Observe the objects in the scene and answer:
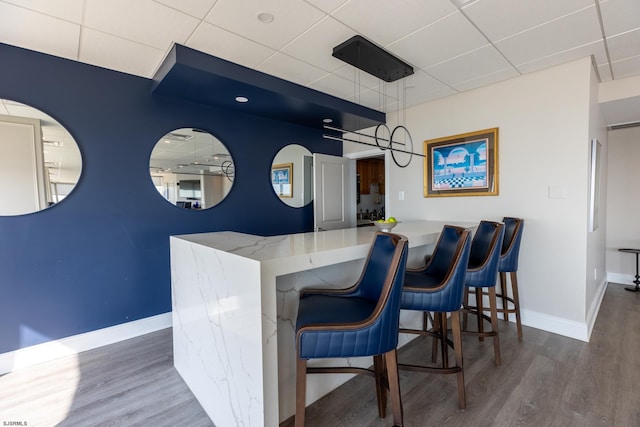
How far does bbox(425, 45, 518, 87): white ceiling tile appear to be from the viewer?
2551mm

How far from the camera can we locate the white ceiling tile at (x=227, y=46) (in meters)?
2.17

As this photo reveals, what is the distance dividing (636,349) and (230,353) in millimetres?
3281

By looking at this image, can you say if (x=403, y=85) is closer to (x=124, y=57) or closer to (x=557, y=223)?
(x=557, y=223)

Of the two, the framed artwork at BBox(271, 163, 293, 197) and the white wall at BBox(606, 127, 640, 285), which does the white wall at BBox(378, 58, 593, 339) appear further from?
the white wall at BBox(606, 127, 640, 285)

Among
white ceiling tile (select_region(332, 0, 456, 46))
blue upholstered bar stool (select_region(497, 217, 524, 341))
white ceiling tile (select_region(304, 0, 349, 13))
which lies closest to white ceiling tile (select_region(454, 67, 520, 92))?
white ceiling tile (select_region(332, 0, 456, 46))

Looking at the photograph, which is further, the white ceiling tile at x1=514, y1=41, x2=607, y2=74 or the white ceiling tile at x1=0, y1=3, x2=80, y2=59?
the white ceiling tile at x1=514, y1=41, x2=607, y2=74

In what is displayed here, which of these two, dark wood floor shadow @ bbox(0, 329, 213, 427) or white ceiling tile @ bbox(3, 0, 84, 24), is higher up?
white ceiling tile @ bbox(3, 0, 84, 24)

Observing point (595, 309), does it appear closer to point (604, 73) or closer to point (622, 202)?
point (622, 202)

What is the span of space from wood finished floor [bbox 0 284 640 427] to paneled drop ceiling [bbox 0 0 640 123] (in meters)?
2.51

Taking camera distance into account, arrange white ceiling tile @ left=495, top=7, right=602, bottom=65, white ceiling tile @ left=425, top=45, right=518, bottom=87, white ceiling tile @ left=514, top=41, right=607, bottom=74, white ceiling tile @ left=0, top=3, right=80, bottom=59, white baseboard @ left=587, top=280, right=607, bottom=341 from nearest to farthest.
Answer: white ceiling tile @ left=0, top=3, right=80, bottom=59 < white ceiling tile @ left=495, top=7, right=602, bottom=65 < white ceiling tile @ left=514, top=41, right=607, bottom=74 < white ceiling tile @ left=425, top=45, right=518, bottom=87 < white baseboard @ left=587, top=280, right=607, bottom=341

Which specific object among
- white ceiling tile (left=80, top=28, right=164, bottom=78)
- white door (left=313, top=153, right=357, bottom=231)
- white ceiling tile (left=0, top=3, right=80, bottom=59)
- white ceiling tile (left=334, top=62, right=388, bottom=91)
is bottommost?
white door (left=313, top=153, right=357, bottom=231)

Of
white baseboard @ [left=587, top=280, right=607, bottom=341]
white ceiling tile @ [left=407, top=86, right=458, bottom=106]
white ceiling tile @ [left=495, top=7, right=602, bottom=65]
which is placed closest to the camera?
white ceiling tile @ [left=495, top=7, right=602, bottom=65]

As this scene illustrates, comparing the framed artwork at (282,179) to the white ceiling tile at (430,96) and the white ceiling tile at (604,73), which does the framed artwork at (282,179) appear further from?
the white ceiling tile at (604,73)

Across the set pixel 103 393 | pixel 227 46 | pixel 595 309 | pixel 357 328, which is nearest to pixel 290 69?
pixel 227 46
